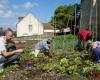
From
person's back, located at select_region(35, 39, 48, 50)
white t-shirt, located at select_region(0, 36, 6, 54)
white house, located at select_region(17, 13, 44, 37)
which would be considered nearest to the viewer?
white t-shirt, located at select_region(0, 36, 6, 54)

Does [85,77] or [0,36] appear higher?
[0,36]

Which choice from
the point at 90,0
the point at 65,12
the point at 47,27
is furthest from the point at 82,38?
the point at 47,27

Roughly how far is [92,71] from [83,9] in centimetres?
2912

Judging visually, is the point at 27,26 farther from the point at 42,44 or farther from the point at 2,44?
the point at 2,44

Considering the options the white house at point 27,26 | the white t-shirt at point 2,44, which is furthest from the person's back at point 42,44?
the white house at point 27,26

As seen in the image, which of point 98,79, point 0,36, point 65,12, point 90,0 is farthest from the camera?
point 65,12

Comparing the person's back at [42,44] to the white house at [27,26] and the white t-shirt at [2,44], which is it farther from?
the white house at [27,26]

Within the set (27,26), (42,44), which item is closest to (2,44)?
(42,44)

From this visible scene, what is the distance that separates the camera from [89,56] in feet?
41.5

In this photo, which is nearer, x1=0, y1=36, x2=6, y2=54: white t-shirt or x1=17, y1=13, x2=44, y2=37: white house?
x1=0, y1=36, x2=6, y2=54: white t-shirt

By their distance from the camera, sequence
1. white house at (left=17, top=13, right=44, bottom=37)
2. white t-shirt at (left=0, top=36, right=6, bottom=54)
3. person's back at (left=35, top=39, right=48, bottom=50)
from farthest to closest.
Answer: white house at (left=17, top=13, right=44, bottom=37), person's back at (left=35, top=39, right=48, bottom=50), white t-shirt at (left=0, top=36, right=6, bottom=54)

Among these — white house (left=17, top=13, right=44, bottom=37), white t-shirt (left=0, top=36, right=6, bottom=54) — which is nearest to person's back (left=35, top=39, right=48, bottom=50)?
white t-shirt (left=0, top=36, right=6, bottom=54)

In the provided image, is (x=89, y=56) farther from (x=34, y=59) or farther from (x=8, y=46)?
(x=8, y=46)

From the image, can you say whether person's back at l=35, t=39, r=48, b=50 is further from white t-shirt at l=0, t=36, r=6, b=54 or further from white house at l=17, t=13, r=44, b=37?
white house at l=17, t=13, r=44, b=37
